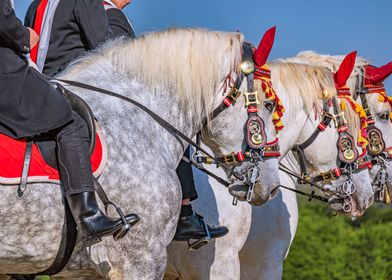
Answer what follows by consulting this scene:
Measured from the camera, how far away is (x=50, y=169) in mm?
5023

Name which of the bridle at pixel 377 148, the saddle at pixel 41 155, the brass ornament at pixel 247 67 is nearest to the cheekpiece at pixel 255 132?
the brass ornament at pixel 247 67

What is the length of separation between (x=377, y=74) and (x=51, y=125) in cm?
410

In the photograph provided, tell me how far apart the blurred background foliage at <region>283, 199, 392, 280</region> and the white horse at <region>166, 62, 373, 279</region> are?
4.69m

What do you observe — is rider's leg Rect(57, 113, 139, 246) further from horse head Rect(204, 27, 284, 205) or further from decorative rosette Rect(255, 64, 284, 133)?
decorative rosette Rect(255, 64, 284, 133)

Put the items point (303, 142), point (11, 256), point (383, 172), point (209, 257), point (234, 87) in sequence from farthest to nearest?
point (383, 172) < point (303, 142) < point (209, 257) < point (234, 87) < point (11, 256)

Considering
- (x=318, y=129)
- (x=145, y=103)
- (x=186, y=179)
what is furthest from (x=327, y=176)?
(x=145, y=103)

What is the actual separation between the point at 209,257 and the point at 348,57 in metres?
2.16

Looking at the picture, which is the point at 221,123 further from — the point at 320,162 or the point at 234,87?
the point at 320,162

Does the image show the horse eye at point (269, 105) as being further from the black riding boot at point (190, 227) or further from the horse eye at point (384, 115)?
the horse eye at point (384, 115)

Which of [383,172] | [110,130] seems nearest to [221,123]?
[110,130]

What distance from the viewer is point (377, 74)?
26.6 feet

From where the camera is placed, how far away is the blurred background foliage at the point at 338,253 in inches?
498

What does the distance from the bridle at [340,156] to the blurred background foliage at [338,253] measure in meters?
5.09

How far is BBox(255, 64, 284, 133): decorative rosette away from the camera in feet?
20.9
